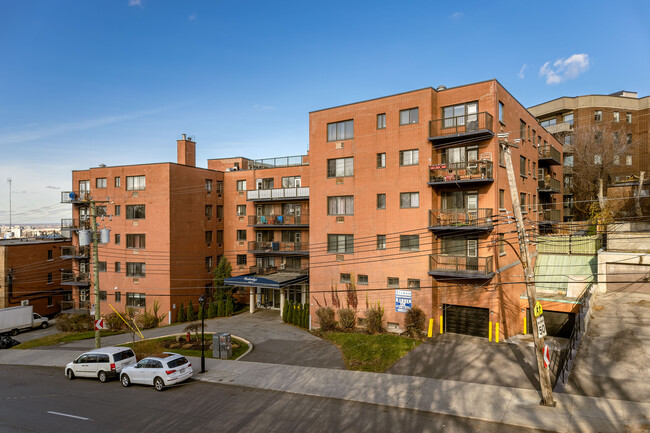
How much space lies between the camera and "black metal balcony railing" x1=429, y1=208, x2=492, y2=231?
2170cm

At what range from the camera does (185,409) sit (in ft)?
49.6

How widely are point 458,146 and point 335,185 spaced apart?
29.6 ft

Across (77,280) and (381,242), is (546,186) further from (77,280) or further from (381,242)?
(77,280)

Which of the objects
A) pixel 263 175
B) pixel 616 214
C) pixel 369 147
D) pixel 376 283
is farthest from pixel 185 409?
pixel 616 214

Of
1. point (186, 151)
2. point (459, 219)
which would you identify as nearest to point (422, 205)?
point (459, 219)

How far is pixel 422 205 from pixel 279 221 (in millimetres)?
15665

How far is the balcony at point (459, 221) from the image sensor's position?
2170 cm

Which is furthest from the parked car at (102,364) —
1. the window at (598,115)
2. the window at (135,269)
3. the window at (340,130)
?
the window at (598,115)

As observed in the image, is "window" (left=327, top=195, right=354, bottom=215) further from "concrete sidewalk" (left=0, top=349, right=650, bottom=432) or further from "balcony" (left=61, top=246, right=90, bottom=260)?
"balcony" (left=61, top=246, right=90, bottom=260)

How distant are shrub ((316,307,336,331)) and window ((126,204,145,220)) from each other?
20.9 metres

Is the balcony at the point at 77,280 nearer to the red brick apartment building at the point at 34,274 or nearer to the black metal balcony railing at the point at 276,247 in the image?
the red brick apartment building at the point at 34,274

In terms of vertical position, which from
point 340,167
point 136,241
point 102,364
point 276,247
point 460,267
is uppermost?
point 340,167

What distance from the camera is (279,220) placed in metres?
35.3

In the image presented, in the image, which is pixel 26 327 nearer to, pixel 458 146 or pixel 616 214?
pixel 458 146
